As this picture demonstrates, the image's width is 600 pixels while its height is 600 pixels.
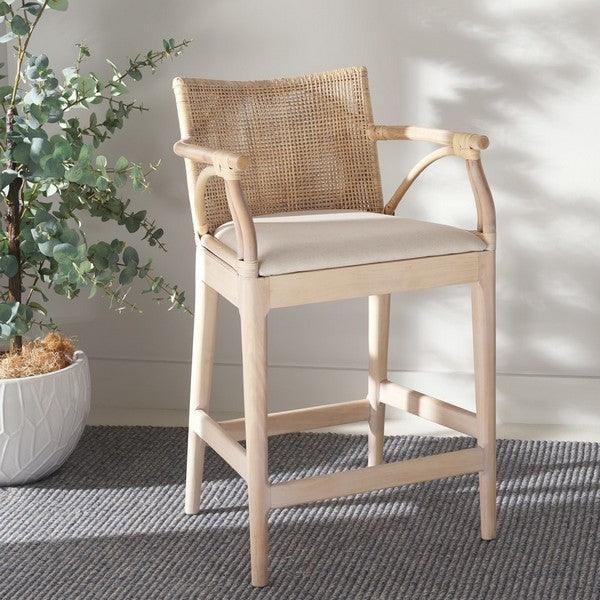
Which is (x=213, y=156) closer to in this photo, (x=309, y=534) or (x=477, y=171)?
(x=477, y=171)

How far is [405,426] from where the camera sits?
244cm

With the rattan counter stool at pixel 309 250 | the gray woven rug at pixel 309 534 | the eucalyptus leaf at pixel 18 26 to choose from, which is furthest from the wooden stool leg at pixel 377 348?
the eucalyptus leaf at pixel 18 26

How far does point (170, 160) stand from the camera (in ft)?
8.14

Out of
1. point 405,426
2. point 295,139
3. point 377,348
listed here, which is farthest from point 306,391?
point 295,139

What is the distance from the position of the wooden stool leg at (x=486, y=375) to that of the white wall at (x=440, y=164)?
24.4 inches

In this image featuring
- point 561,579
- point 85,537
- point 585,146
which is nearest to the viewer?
point 561,579

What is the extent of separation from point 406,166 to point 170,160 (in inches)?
21.4

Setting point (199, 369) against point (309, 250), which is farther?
point (199, 369)

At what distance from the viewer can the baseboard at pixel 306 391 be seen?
243cm

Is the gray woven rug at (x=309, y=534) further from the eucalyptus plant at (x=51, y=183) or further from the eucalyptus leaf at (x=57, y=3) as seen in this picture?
the eucalyptus leaf at (x=57, y=3)

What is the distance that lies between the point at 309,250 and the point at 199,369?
39 centimetres

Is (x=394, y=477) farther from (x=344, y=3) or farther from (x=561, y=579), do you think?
(x=344, y=3)

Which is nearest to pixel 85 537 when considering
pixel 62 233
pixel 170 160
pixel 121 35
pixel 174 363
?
pixel 62 233

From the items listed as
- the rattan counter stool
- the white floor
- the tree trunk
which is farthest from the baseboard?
the tree trunk
